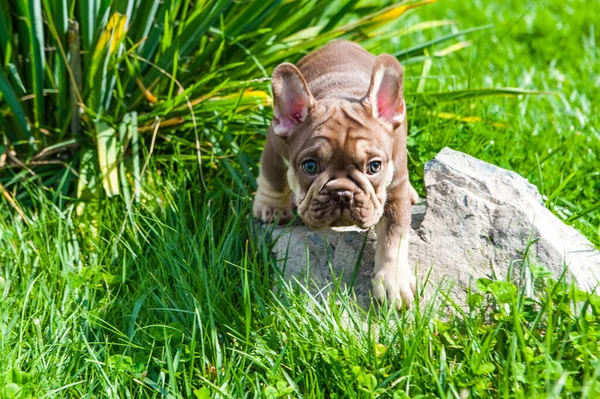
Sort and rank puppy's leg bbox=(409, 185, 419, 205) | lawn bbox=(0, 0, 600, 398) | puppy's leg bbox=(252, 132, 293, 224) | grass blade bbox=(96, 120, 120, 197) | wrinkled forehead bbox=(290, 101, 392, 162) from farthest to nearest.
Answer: grass blade bbox=(96, 120, 120, 197) → puppy's leg bbox=(409, 185, 419, 205) → puppy's leg bbox=(252, 132, 293, 224) → wrinkled forehead bbox=(290, 101, 392, 162) → lawn bbox=(0, 0, 600, 398)

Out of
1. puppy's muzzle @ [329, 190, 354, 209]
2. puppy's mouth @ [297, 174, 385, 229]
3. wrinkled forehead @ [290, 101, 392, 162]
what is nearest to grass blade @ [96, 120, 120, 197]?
wrinkled forehead @ [290, 101, 392, 162]

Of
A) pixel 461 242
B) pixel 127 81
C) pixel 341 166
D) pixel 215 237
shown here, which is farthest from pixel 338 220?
pixel 127 81

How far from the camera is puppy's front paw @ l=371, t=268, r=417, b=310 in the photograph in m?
3.12

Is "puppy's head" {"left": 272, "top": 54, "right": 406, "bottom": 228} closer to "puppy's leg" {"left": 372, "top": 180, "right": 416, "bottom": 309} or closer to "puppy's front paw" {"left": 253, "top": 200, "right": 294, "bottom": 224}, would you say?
"puppy's leg" {"left": 372, "top": 180, "right": 416, "bottom": 309}

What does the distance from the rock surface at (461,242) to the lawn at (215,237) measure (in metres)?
0.12

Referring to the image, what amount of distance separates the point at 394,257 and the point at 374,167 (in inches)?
15.5

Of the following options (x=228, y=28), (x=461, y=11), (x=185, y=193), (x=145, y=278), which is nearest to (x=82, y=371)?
(x=145, y=278)

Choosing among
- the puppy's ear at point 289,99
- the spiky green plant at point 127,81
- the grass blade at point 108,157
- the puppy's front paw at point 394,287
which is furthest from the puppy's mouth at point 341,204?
the grass blade at point 108,157

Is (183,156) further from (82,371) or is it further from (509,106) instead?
(509,106)

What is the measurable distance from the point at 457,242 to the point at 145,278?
141cm

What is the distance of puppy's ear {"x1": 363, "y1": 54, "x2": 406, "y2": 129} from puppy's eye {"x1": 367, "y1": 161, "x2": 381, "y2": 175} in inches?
9.6

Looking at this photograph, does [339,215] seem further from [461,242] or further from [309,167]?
[461,242]

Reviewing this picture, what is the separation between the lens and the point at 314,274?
3.34 metres

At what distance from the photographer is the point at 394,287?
3.12 m
